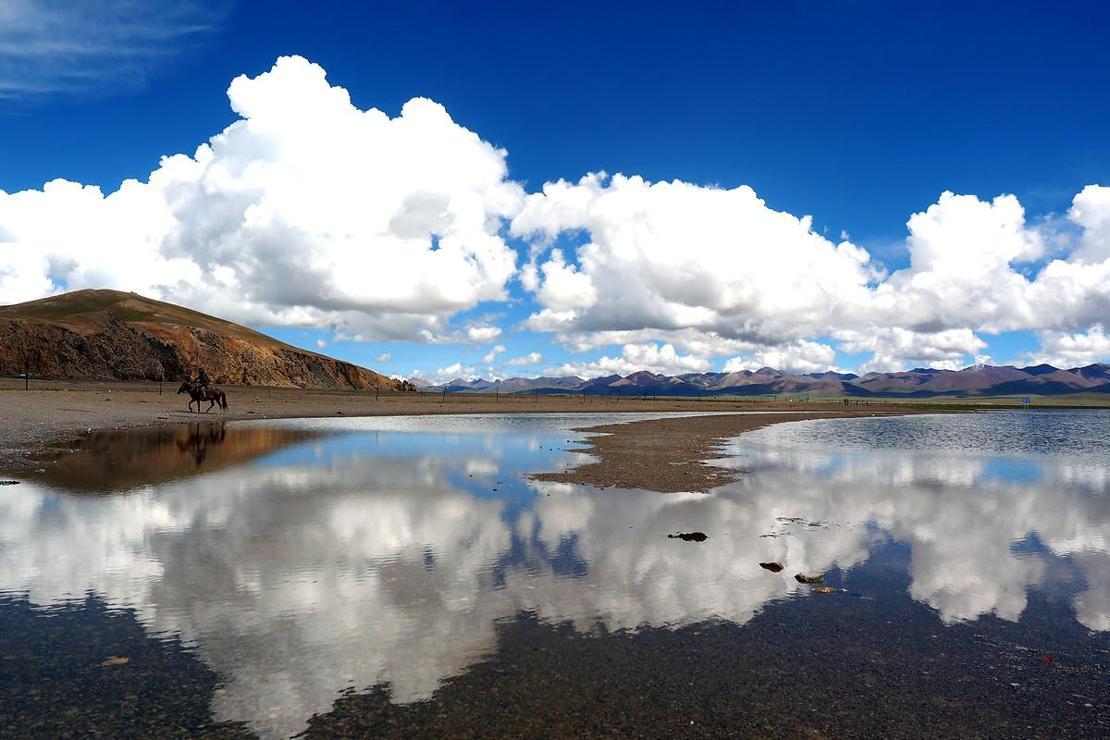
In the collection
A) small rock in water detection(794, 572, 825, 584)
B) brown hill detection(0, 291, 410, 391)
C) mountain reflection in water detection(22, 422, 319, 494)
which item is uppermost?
brown hill detection(0, 291, 410, 391)

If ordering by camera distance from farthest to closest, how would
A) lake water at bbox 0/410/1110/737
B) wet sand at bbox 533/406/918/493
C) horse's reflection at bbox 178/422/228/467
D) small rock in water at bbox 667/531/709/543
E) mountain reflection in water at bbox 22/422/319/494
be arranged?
horse's reflection at bbox 178/422/228/467 < wet sand at bbox 533/406/918/493 < mountain reflection in water at bbox 22/422/319/494 < small rock in water at bbox 667/531/709/543 < lake water at bbox 0/410/1110/737

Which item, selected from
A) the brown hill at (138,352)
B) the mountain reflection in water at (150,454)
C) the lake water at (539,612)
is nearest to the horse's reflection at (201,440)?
the mountain reflection in water at (150,454)

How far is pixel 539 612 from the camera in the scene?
1111 cm

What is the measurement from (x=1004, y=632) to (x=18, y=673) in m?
14.8

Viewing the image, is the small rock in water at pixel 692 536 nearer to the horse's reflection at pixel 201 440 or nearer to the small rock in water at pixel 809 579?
the small rock in water at pixel 809 579

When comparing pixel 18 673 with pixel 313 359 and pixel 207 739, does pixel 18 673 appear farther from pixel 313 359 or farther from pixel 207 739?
pixel 313 359

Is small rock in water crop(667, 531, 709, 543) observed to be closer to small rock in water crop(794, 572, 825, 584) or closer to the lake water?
the lake water

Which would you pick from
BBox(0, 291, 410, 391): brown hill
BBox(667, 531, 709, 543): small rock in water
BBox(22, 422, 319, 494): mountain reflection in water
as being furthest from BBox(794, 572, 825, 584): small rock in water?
BBox(0, 291, 410, 391): brown hill

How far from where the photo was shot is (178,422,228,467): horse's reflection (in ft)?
112

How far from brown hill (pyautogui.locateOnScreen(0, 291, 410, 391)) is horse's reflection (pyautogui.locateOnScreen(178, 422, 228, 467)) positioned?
344 feet

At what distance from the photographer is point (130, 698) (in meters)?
7.76

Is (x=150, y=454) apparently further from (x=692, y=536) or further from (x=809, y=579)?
(x=809, y=579)

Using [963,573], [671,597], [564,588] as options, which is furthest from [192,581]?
[963,573]

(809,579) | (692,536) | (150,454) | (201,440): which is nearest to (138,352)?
(201,440)
